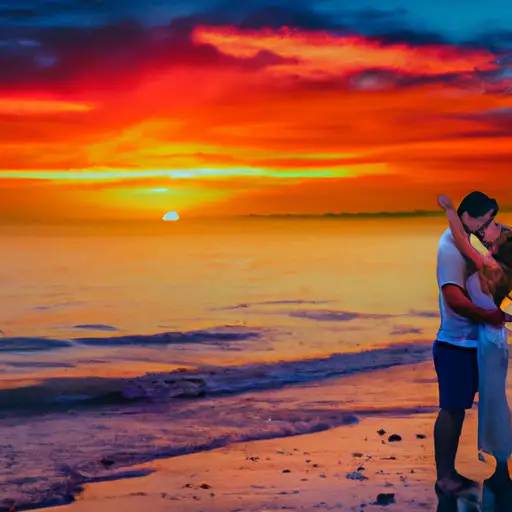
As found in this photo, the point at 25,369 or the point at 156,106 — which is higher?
the point at 156,106

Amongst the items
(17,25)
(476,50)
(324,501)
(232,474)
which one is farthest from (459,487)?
(17,25)

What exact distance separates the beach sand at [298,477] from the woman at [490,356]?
0.96 ft

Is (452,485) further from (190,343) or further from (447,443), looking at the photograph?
(190,343)

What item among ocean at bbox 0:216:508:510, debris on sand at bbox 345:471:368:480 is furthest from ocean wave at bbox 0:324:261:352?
debris on sand at bbox 345:471:368:480

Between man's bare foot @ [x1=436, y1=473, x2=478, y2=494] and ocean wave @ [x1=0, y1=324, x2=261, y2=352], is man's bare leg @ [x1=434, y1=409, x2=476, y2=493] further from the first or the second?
ocean wave @ [x1=0, y1=324, x2=261, y2=352]

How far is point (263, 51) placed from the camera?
5.00 m

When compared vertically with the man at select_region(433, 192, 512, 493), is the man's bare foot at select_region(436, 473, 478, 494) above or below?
below

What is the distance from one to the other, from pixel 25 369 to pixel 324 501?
353 cm

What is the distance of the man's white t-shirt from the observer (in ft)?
9.29

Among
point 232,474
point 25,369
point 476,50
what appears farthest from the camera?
point 25,369

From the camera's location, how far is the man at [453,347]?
2811 mm

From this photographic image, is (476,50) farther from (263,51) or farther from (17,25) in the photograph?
(17,25)

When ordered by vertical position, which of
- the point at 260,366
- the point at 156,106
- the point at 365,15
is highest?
the point at 365,15

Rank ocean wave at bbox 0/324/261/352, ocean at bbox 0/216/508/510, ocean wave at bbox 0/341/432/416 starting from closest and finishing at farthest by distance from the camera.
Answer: ocean at bbox 0/216/508/510 → ocean wave at bbox 0/341/432/416 → ocean wave at bbox 0/324/261/352
